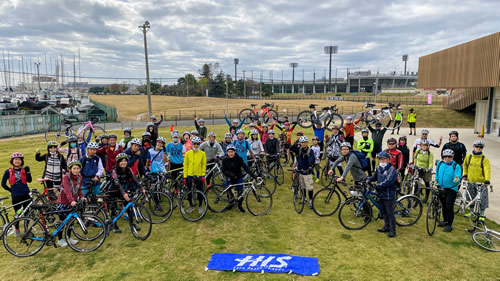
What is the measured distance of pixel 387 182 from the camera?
675 cm

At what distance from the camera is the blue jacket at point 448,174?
6930 mm

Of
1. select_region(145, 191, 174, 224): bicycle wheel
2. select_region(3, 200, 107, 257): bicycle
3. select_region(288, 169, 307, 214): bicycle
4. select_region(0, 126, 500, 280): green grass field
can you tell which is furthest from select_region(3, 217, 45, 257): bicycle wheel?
select_region(288, 169, 307, 214): bicycle

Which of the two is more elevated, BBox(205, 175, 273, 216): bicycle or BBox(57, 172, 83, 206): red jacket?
BBox(57, 172, 83, 206): red jacket

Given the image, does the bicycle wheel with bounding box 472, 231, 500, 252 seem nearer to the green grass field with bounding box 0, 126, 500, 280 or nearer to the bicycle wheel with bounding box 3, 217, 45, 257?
the green grass field with bounding box 0, 126, 500, 280

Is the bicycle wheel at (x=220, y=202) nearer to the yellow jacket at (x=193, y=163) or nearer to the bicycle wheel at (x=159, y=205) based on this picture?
the yellow jacket at (x=193, y=163)

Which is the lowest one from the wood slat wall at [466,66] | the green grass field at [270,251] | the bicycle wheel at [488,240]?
the green grass field at [270,251]

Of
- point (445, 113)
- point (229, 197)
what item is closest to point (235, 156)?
point (229, 197)

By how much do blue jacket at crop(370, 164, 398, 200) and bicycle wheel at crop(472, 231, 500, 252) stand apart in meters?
2.04

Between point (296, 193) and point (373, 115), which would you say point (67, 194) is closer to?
point (296, 193)

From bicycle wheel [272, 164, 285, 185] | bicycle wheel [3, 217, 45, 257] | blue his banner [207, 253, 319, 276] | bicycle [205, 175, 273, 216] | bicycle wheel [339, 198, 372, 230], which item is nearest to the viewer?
blue his banner [207, 253, 319, 276]

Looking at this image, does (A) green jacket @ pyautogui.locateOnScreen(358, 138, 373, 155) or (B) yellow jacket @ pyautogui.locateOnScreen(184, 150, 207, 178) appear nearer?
(B) yellow jacket @ pyautogui.locateOnScreen(184, 150, 207, 178)

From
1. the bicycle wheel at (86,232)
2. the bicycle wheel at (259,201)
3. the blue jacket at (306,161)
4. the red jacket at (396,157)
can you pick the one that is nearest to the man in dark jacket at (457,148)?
the red jacket at (396,157)

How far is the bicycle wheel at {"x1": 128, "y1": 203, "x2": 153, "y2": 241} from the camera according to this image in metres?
7.04

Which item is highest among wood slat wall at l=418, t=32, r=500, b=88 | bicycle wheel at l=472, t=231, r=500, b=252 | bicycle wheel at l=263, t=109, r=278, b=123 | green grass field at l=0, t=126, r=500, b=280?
wood slat wall at l=418, t=32, r=500, b=88
